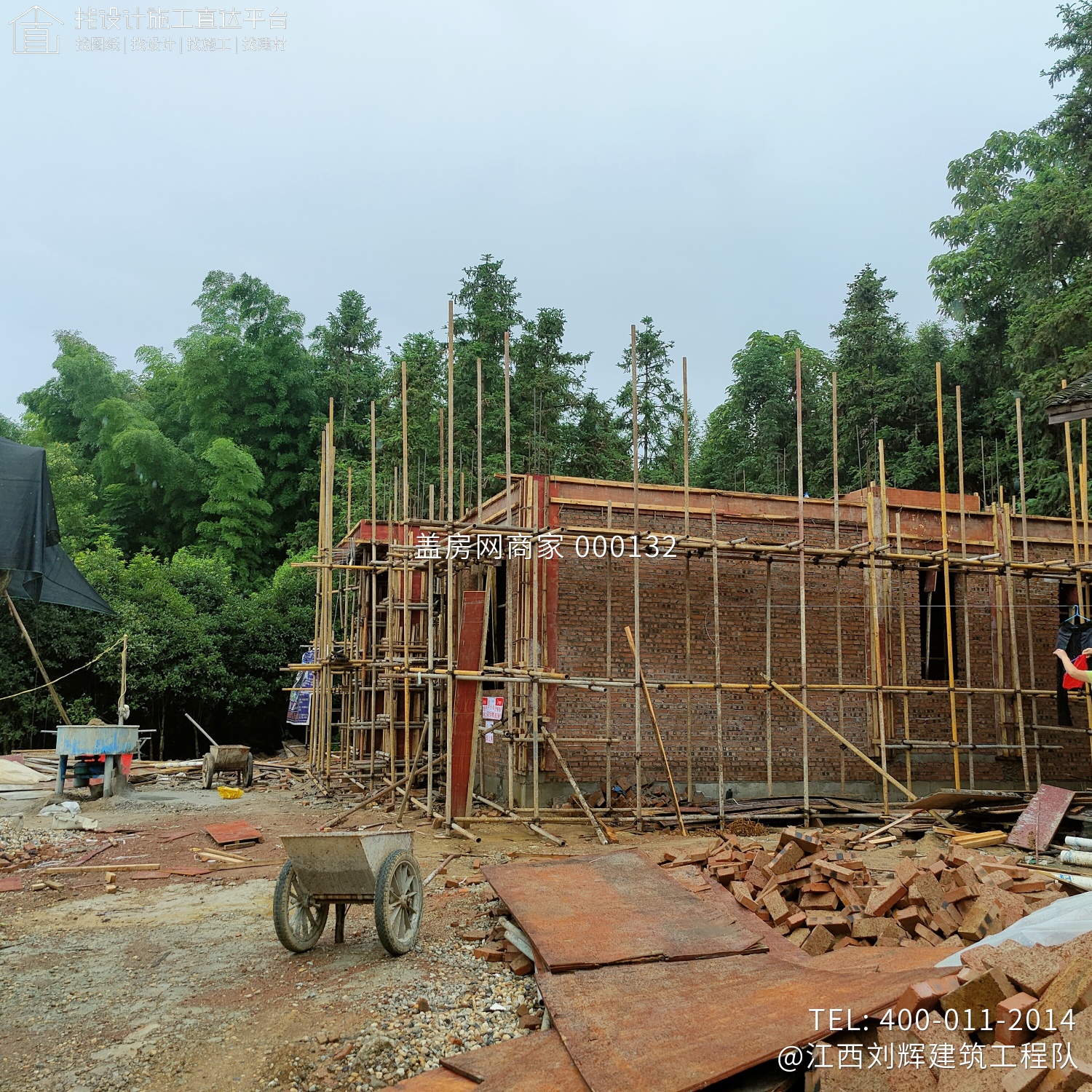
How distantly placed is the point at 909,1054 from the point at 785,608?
39.5ft

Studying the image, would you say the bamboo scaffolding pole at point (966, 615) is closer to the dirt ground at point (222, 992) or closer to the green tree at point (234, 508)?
the dirt ground at point (222, 992)

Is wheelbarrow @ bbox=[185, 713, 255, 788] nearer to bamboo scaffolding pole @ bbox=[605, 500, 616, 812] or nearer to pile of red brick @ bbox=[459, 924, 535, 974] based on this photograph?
bamboo scaffolding pole @ bbox=[605, 500, 616, 812]

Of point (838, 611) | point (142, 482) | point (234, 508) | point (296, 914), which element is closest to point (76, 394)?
point (142, 482)

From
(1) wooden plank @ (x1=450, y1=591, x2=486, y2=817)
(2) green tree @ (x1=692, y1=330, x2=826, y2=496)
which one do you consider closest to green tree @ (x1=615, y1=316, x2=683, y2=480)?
(2) green tree @ (x1=692, y1=330, x2=826, y2=496)

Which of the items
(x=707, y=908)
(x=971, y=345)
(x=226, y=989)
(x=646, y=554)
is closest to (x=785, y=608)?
(x=646, y=554)

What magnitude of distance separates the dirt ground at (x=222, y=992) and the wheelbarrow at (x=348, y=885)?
201mm

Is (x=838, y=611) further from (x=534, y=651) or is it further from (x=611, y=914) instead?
(x=611, y=914)

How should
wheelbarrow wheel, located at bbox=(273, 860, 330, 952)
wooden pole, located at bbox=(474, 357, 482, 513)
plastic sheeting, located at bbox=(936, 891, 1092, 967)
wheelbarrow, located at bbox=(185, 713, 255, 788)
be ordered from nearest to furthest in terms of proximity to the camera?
plastic sheeting, located at bbox=(936, 891, 1092, 967), wheelbarrow wheel, located at bbox=(273, 860, 330, 952), wooden pole, located at bbox=(474, 357, 482, 513), wheelbarrow, located at bbox=(185, 713, 255, 788)

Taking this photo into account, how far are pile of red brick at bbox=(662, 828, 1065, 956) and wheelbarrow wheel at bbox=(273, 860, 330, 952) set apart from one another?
3364 mm

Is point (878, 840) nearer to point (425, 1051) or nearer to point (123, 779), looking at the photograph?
point (425, 1051)

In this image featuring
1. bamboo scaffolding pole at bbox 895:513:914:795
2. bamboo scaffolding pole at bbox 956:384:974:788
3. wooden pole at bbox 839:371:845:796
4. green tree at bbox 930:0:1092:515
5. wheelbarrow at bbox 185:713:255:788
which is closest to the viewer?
wooden pole at bbox 839:371:845:796

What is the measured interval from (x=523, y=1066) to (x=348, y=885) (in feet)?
8.85

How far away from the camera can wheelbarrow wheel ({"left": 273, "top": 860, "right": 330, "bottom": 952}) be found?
682 cm

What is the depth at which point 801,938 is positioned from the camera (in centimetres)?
699
